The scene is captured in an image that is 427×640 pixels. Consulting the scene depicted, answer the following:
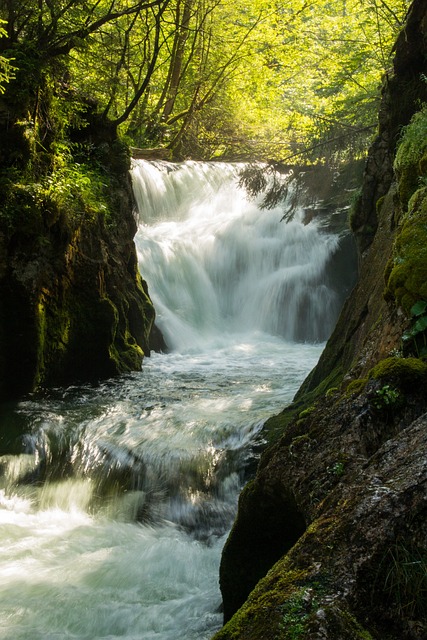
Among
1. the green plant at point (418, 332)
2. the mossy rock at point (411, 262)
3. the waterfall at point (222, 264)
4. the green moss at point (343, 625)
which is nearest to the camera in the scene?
the green moss at point (343, 625)

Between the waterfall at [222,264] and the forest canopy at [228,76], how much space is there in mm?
2056

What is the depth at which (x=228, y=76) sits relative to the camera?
19.5m

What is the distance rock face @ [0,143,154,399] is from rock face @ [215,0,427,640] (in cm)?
510

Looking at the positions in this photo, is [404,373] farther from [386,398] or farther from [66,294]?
[66,294]

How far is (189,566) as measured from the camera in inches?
219

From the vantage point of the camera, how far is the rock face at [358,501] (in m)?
2.10

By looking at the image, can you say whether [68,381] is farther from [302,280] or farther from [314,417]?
[302,280]

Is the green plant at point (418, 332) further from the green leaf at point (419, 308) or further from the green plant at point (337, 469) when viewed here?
the green plant at point (337, 469)

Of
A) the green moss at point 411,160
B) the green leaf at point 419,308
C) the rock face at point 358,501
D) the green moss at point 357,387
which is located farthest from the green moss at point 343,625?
the green moss at point 411,160

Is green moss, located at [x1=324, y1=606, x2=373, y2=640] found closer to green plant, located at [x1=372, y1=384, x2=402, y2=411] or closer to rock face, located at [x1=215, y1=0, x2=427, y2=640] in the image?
rock face, located at [x1=215, y1=0, x2=427, y2=640]

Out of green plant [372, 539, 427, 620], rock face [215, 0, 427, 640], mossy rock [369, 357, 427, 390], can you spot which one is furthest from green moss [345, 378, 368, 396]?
green plant [372, 539, 427, 620]

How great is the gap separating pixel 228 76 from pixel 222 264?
6740 millimetres

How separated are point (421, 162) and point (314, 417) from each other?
257cm

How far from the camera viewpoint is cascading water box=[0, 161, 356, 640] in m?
4.94
